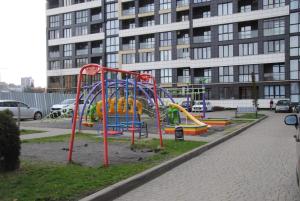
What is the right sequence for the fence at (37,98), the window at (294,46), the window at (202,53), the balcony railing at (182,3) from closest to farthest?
the fence at (37,98), the window at (294,46), the window at (202,53), the balcony railing at (182,3)

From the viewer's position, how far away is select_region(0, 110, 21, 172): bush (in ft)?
25.1

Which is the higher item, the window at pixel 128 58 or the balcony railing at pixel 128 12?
the balcony railing at pixel 128 12

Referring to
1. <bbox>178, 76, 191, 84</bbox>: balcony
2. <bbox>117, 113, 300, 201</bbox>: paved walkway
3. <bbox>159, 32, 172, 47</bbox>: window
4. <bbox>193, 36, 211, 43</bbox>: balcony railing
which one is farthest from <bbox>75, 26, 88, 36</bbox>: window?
<bbox>117, 113, 300, 201</bbox>: paved walkway

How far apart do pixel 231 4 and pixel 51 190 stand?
56.5 meters

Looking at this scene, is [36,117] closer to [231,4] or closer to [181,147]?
[181,147]

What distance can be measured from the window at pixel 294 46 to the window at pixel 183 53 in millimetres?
16130

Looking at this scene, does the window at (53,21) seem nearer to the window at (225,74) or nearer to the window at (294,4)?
the window at (225,74)

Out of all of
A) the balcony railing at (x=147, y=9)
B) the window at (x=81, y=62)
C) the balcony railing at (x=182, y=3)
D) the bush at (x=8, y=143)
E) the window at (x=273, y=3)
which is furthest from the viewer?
the window at (x=81, y=62)

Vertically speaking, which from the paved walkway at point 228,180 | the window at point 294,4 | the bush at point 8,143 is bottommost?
the paved walkway at point 228,180

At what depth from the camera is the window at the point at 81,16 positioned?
249 ft

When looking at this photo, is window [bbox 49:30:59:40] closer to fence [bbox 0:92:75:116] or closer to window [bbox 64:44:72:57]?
window [bbox 64:44:72:57]

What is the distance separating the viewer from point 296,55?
53.9 m

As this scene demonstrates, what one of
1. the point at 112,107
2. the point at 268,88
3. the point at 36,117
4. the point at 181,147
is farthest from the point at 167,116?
the point at 268,88

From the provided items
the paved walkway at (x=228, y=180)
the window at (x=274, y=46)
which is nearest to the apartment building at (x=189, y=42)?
the window at (x=274, y=46)
